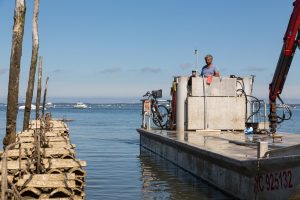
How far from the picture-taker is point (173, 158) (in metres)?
19.3

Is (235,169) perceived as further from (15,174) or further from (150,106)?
(150,106)

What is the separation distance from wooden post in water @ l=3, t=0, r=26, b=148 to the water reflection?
13.8 feet

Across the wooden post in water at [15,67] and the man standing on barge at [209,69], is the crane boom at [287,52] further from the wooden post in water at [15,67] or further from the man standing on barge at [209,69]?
the wooden post in water at [15,67]

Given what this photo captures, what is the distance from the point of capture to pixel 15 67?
48.9ft

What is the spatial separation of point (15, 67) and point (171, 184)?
5.85 m

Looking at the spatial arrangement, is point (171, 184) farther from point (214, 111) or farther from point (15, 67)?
point (214, 111)

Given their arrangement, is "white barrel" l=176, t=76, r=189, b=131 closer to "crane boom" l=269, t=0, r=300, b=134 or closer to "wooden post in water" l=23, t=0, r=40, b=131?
"crane boom" l=269, t=0, r=300, b=134

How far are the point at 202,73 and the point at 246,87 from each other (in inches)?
88.3

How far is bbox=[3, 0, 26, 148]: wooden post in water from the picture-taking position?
14875mm

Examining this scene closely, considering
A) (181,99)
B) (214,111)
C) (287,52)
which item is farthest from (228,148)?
(181,99)

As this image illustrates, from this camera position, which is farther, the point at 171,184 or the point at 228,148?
the point at 171,184

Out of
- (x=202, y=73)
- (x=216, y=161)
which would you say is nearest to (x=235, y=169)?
(x=216, y=161)

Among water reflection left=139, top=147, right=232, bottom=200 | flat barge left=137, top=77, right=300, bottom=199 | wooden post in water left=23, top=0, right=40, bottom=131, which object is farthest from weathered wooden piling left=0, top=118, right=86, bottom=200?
wooden post in water left=23, top=0, right=40, bottom=131

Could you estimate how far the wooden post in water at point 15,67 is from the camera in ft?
48.8
